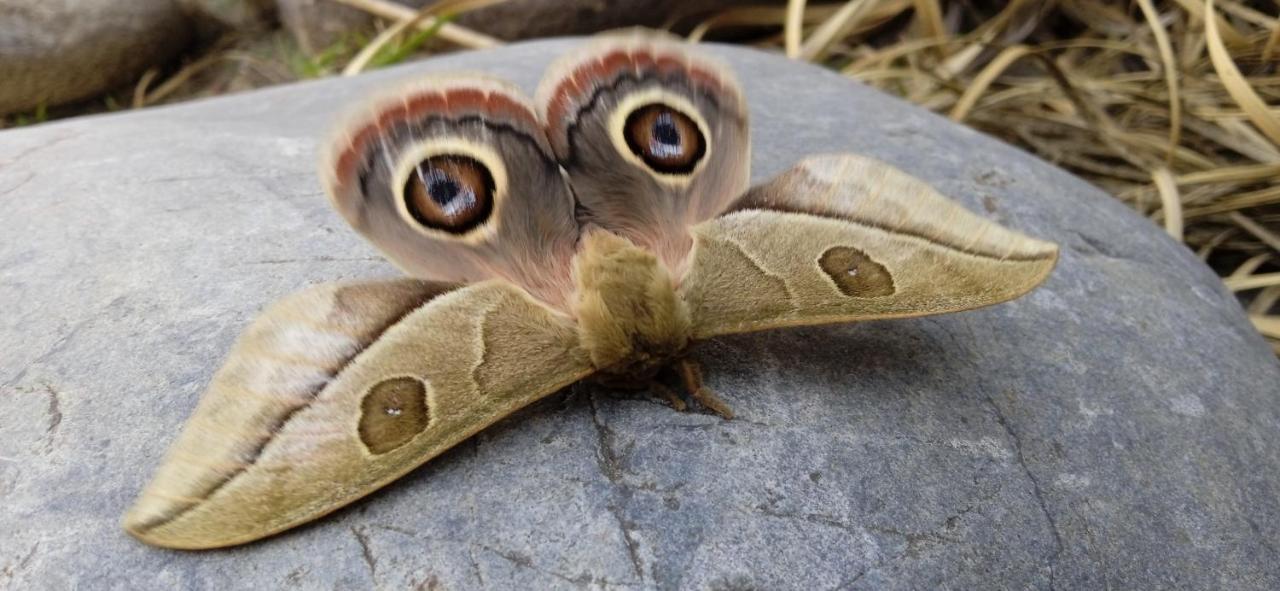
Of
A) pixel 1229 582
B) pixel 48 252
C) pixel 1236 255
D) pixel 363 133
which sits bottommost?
pixel 1236 255

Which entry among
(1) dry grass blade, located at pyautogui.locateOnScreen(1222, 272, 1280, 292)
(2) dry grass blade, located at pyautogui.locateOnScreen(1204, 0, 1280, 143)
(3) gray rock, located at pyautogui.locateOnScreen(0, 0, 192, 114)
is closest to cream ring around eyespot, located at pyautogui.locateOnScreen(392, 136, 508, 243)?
(1) dry grass blade, located at pyautogui.locateOnScreen(1222, 272, 1280, 292)

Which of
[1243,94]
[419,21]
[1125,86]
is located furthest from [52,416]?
[1125,86]

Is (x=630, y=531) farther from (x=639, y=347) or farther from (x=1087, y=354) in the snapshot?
(x=1087, y=354)

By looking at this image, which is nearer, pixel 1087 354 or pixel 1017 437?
pixel 1017 437

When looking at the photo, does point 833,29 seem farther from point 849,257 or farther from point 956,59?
point 849,257

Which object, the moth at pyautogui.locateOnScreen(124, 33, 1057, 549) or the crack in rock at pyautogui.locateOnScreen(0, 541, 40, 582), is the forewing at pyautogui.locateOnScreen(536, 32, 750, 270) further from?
the crack in rock at pyautogui.locateOnScreen(0, 541, 40, 582)

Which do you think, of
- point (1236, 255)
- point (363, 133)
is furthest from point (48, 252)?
point (1236, 255)

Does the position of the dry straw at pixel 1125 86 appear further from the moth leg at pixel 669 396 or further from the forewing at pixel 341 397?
the forewing at pixel 341 397
